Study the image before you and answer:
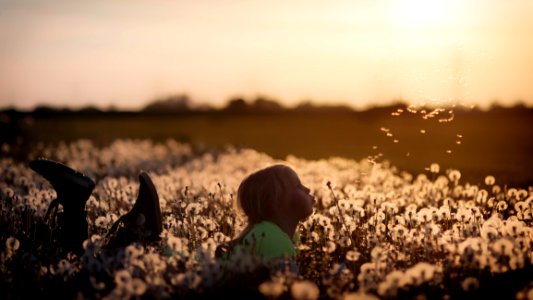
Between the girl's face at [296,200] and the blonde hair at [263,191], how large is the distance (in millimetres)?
37

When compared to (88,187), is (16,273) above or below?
below

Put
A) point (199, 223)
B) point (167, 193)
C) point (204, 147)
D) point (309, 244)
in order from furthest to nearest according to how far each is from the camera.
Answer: point (204, 147) < point (167, 193) < point (199, 223) < point (309, 244)

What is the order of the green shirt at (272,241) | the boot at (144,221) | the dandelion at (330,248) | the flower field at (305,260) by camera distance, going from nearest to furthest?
the flower field at (305,260) → the dandelion at (330,248) → the green shirt at (272,241) → the boot at (144,221)

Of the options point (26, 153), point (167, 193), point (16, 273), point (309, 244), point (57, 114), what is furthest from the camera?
point (57, 114)

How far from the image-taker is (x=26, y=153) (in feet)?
80.1

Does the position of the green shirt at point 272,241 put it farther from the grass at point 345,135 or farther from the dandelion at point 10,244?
the grass at point 345,135

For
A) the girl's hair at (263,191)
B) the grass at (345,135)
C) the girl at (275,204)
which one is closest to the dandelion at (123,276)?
the girl at (275,204)

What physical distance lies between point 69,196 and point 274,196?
6.95 ft

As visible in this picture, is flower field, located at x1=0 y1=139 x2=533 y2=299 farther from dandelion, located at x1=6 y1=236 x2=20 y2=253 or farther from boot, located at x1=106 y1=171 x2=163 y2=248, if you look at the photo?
boot, located at x1=106 y1=171 x2=163 y2=248

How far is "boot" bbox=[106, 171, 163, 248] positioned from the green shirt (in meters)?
1.08

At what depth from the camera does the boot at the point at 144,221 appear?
7.66 metres

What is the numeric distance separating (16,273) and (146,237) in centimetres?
139

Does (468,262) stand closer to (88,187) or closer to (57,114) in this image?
(88,187)

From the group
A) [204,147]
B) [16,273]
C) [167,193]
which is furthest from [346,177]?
[204,147]
